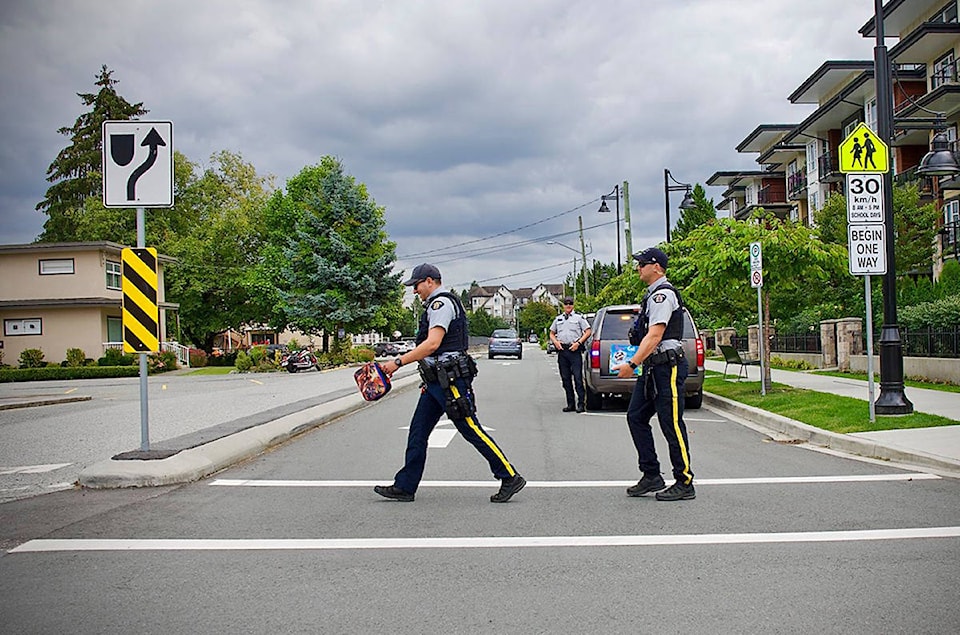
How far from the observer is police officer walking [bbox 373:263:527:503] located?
6918mm

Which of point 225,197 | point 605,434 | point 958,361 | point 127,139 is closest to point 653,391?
point 605,434

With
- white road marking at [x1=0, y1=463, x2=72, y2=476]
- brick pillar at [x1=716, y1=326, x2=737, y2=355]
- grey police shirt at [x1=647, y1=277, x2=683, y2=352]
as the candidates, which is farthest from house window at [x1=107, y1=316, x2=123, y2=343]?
grey police shirt at [x1=647, y1=277, x2=683, y2=352]

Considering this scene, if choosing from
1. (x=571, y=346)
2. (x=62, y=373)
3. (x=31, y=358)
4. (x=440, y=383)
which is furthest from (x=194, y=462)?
(x=31, y=358)

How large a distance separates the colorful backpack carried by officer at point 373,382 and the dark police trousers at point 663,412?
2.09m

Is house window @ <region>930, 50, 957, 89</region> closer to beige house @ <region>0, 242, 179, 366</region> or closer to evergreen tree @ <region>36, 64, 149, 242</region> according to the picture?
beige house @ <region>0, 242, 179, 366</region>

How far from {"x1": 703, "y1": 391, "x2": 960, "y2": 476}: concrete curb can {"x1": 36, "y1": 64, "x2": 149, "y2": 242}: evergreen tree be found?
56.8 m

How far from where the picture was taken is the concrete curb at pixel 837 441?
840cm

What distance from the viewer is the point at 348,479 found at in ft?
27.7

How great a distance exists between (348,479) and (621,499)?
2.74 meters

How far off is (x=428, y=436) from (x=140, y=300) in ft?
12.0

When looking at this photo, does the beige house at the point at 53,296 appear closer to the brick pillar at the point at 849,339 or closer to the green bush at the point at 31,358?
the green bush at the point at 31,358

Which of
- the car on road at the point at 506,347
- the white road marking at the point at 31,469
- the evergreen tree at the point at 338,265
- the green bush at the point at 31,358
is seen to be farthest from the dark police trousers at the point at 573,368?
the green bush at the point at 31,358

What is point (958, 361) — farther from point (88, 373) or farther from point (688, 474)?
point (88, 373)

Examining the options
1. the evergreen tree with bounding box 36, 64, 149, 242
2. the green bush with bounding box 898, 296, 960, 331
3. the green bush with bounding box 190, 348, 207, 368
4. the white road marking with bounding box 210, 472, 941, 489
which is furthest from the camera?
the evergreen tree with bounding box 36, 64, 149, 242
